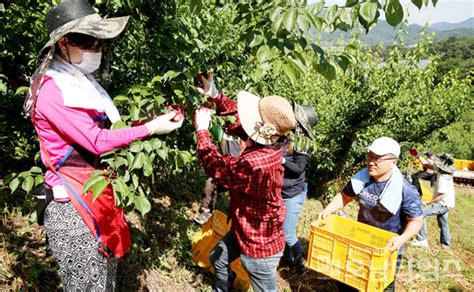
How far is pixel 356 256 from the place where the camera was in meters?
3.05

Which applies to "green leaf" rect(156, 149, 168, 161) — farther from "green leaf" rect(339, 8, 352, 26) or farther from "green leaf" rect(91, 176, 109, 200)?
"green leaf" rect(339, 8, 352, 26)

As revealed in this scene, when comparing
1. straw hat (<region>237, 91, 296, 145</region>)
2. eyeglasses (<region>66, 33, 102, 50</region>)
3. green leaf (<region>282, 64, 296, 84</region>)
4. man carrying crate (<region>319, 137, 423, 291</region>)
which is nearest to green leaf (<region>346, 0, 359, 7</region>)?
green leaf (<region>282, 64, 296, 84</region>)

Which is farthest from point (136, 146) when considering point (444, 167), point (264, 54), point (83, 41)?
point (444, 167)

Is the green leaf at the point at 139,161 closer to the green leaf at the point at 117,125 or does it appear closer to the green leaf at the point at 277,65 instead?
the green leaf at the point at 117,125

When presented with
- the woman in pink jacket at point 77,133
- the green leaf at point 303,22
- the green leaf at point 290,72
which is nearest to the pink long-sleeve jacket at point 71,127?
the woman in pink jacket at point 77,133

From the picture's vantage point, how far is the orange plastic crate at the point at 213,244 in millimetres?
3645

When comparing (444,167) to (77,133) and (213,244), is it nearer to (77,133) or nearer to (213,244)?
(213,244)

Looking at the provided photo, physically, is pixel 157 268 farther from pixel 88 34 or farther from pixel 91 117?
pixel 88 34

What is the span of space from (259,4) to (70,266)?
1532mm

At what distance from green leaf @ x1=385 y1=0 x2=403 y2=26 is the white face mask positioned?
125 cm

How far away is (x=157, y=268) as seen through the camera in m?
3.73

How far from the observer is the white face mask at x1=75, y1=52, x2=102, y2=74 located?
1.71 meters

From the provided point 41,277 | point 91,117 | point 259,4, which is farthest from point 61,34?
point 41,277

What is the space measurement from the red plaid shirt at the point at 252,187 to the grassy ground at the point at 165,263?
137 cm
